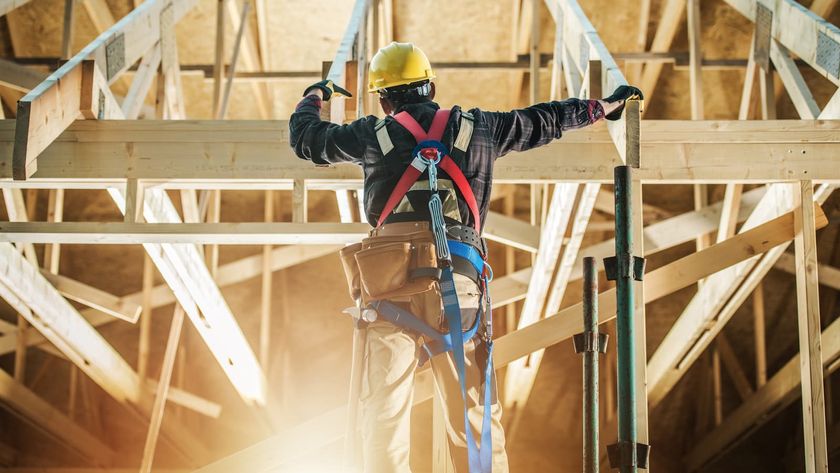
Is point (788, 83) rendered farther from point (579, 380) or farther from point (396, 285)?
point (579, 380)

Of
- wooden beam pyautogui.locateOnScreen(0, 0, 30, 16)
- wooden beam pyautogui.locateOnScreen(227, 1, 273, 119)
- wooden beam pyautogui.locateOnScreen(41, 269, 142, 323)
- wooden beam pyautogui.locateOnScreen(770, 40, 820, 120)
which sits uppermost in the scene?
wooden beam pyautogui.locateOnScreen(227, 1, 273, 119)

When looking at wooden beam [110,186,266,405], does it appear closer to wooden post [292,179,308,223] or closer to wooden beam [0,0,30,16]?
wooden post [292,179,308,223]

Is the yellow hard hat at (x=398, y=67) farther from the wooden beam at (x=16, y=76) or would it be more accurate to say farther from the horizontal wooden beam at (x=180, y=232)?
the wooden beam at (x=16, y=76)

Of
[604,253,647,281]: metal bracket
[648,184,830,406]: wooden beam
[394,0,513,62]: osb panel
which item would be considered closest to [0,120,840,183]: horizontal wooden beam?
[648,184,830,406]: wooden beam

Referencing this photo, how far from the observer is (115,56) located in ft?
14.1

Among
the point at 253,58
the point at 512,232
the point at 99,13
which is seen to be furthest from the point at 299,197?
the point at 99,13

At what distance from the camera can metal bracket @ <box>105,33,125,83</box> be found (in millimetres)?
4207

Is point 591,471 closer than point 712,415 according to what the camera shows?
Yes

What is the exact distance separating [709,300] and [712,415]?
279 cm

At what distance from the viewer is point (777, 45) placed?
4.87 meters

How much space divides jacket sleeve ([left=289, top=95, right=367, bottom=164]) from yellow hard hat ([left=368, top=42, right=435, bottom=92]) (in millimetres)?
174

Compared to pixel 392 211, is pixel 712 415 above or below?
below

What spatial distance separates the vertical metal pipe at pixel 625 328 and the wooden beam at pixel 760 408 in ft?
11.8

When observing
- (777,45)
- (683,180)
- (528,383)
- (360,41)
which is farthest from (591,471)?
(528,383)
